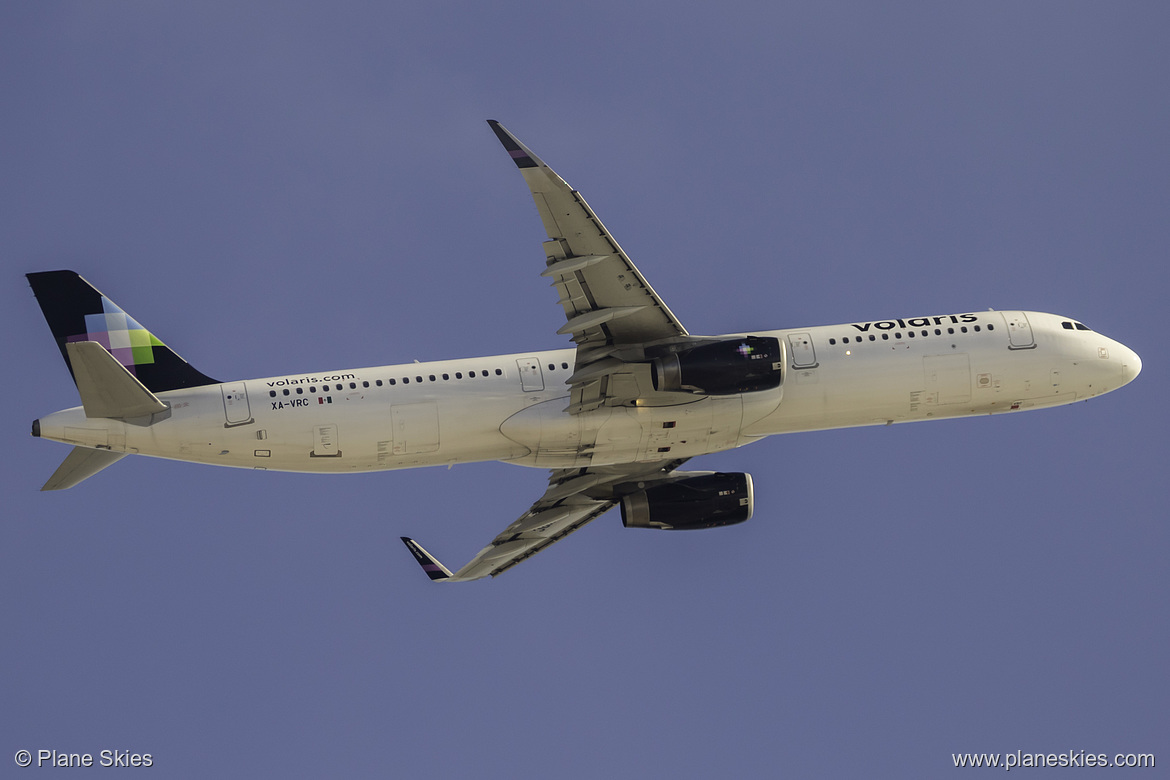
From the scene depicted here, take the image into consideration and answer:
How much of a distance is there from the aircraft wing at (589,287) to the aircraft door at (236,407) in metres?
9.12

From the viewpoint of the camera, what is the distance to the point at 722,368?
35.7m

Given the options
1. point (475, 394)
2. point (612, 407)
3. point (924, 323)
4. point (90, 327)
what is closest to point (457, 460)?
point (475, 394)

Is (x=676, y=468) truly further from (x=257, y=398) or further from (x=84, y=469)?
(x=84, y=469)

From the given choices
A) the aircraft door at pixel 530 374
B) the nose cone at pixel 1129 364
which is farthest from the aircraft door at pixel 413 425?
the nose cone at pixel 1129 364

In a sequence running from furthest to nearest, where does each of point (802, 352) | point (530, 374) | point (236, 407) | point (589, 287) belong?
point (802, 352)
point (530, 374)
point (236, 407)
point (589, 287)

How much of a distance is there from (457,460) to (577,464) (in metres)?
3.71

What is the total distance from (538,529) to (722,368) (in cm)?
1122

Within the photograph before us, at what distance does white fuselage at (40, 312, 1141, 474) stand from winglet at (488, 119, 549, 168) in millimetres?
7686

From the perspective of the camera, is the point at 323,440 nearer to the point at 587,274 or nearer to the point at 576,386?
the point at 576,386

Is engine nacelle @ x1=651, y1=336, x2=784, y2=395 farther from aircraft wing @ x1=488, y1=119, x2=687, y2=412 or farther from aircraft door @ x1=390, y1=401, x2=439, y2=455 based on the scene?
aircraft door @ x1=390, y1=401, x2=439, y2=455

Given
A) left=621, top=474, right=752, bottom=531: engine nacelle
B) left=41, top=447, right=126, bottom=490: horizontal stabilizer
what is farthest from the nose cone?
left=41, top=447, right=126, bottom=490: horizontal stabilizer

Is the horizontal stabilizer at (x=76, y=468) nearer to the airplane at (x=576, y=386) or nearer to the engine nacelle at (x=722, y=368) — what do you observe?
the airplane at (x=576, y=386)

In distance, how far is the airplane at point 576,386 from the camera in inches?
1356

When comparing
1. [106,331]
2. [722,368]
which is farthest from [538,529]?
[106,331]
